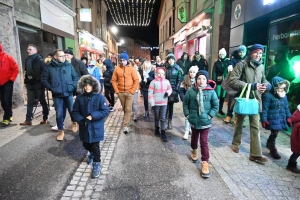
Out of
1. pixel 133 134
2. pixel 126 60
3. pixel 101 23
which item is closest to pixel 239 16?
pixel 126 60

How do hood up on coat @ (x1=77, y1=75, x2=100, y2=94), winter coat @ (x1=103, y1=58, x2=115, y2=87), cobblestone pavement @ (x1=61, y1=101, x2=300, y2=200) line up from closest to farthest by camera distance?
cobblestone pavement @ (x1=61, y1=101, x2=300, y2=200) → hood up on coat @ (x1=77, y1=75, x2=100, y2=94) → winter coat @ (x1=103, y1=58, x2=115, y2=87)

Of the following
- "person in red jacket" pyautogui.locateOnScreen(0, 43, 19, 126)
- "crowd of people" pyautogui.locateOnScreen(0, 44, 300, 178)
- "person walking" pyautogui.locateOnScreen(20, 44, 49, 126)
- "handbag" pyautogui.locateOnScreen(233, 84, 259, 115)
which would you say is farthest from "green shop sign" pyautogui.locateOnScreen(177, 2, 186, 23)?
"handbag" pyautogui.locateOnScreen(233, 84, 259, 115)

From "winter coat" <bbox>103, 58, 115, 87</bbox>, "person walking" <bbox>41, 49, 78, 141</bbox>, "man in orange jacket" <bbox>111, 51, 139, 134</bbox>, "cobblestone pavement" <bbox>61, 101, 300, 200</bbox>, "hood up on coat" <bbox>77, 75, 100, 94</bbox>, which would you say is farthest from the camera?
"winter coat" <bbox>103, 58, 115, 87</bbox>

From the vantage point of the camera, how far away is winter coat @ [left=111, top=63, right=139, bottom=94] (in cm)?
538

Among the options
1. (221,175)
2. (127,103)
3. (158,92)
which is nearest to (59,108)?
(127,103)

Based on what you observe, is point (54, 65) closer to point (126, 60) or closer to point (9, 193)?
point (126, 60)

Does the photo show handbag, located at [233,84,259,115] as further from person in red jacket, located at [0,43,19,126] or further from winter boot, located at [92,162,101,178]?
person in red jacket, located at [0,43,19,126]

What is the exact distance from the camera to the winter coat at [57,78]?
4.75 m

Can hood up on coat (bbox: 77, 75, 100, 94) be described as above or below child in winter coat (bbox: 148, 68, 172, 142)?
above

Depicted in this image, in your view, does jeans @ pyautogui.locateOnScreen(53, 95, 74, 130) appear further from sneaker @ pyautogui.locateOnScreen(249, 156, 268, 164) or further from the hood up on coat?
sneaker @ pyautogui.locateOnScreen(249, 156, 268, 164)

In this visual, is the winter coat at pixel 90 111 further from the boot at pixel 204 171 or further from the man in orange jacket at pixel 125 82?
the man in orange jacket at pixel 125 82

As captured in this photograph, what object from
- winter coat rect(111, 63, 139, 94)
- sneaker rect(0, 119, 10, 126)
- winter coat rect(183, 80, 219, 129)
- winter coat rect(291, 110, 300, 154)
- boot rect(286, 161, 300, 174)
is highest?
winter coat rect(111, 63, 139, 94)

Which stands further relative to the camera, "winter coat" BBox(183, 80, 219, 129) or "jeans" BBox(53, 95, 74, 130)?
"jeans" BBox(53, 95, 74, 130)

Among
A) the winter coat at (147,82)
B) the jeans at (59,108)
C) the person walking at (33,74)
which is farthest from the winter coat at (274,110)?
the person walking at (33,74)
